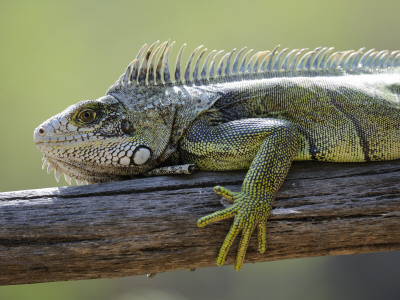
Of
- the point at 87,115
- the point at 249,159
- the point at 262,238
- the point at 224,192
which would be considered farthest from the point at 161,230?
the point at 87,115

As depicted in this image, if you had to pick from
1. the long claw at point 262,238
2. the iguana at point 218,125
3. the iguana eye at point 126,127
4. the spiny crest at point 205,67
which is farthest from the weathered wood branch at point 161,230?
the spiny crest at point 205,67

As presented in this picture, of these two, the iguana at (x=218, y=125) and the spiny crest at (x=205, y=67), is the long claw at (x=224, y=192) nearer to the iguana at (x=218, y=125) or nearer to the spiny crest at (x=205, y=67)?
the iguana at (x=218, y=125)

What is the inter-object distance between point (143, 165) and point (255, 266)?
6052 millimetres

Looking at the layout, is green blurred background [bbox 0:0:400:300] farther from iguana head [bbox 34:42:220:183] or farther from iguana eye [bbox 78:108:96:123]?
iguana eye [bbox 78:108:96:123]

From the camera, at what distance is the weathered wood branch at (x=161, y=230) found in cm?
333

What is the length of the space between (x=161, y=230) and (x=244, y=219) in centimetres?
63

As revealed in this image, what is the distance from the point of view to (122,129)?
3811 mm

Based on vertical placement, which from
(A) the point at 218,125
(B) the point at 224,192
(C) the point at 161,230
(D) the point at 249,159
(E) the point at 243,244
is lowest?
(E) the point at 243,244

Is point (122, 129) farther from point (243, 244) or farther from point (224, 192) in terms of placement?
point (243, 244)

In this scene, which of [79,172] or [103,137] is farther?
[79,172]

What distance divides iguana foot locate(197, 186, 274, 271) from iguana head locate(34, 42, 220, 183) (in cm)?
85

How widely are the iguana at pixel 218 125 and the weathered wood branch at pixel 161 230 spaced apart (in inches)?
14.1

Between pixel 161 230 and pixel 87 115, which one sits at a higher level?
pixel 87 115

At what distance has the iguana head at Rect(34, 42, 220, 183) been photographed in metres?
3.76
